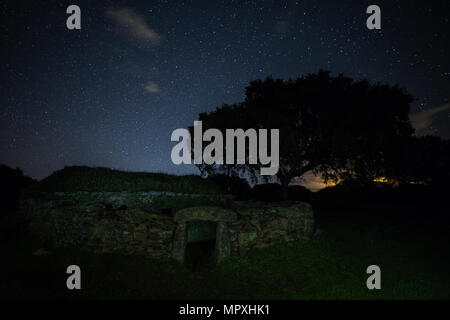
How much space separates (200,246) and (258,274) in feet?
15.8

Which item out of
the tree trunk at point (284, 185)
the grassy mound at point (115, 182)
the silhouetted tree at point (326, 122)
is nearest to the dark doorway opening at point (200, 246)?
the grassy mound at point (115, 182)

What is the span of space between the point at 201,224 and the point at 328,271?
747 centimetres

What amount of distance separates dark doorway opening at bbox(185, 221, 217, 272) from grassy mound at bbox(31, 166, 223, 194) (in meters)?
2.44

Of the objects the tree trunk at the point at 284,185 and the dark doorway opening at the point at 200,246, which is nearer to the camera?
the dark doorway opening at the point at 200,246

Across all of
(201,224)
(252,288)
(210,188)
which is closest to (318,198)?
(210,188)

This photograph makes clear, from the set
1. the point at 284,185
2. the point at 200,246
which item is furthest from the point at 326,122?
the point at 200,246

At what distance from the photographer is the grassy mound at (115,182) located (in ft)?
47.8

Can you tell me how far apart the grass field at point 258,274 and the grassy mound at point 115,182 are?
4.54 m

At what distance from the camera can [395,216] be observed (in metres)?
16.8

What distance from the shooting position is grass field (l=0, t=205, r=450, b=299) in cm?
729

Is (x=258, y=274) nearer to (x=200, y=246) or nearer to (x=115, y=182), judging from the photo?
(x=200, y=246)

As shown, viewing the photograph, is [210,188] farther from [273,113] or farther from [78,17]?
[78,17]

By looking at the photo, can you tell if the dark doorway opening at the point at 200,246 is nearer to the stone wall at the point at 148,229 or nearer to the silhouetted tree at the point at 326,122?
the stone wall at the point at 148,229
